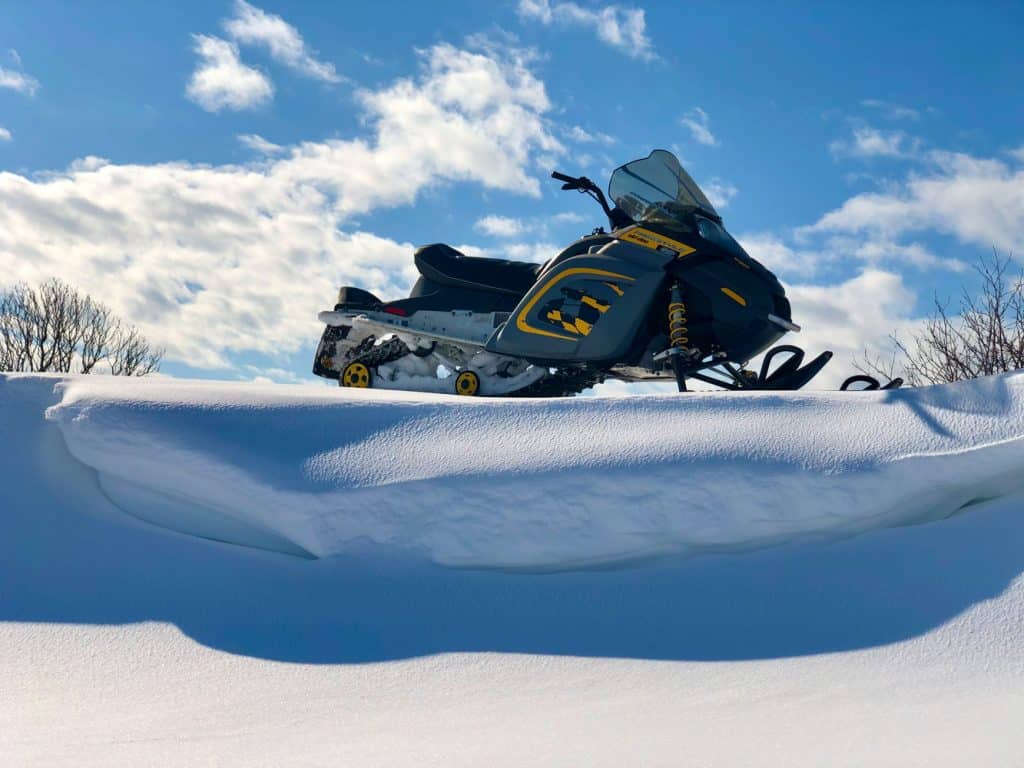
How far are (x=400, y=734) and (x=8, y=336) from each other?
58.1 ft

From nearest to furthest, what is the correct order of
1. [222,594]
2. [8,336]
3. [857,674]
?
[857,674]
[222,594]
[8,336]

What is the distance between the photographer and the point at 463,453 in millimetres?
3223

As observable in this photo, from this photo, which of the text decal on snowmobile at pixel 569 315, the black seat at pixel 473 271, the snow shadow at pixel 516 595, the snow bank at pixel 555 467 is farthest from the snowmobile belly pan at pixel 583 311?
the snow shadow at pixel 516 595

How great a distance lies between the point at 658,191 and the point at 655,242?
1.19 ft

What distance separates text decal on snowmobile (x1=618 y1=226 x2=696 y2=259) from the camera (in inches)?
229

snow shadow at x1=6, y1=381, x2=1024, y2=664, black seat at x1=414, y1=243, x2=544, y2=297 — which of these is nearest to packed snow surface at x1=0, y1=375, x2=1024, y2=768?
snow shadow at x1=6, y1=381, x2=1024, y2=664

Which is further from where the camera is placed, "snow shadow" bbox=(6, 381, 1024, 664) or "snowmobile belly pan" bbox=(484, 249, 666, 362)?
"snowmobile belly pan" bbox=(484, 249, 666, 362)

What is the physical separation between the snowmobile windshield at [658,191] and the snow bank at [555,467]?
2673mm

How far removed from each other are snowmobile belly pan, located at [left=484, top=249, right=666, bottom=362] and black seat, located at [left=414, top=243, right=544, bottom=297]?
0.84 metres

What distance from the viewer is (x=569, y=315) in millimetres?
6230

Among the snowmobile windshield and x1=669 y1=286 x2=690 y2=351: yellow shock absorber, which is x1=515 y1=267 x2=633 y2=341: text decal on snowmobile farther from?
the snowmobile windshield

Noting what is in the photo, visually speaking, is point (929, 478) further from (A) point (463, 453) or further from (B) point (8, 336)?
(B) point (8, 336)

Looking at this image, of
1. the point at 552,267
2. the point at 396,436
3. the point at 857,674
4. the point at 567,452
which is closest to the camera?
the point at 857,674

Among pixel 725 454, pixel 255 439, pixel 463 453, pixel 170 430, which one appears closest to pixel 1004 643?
pixel 725 454
